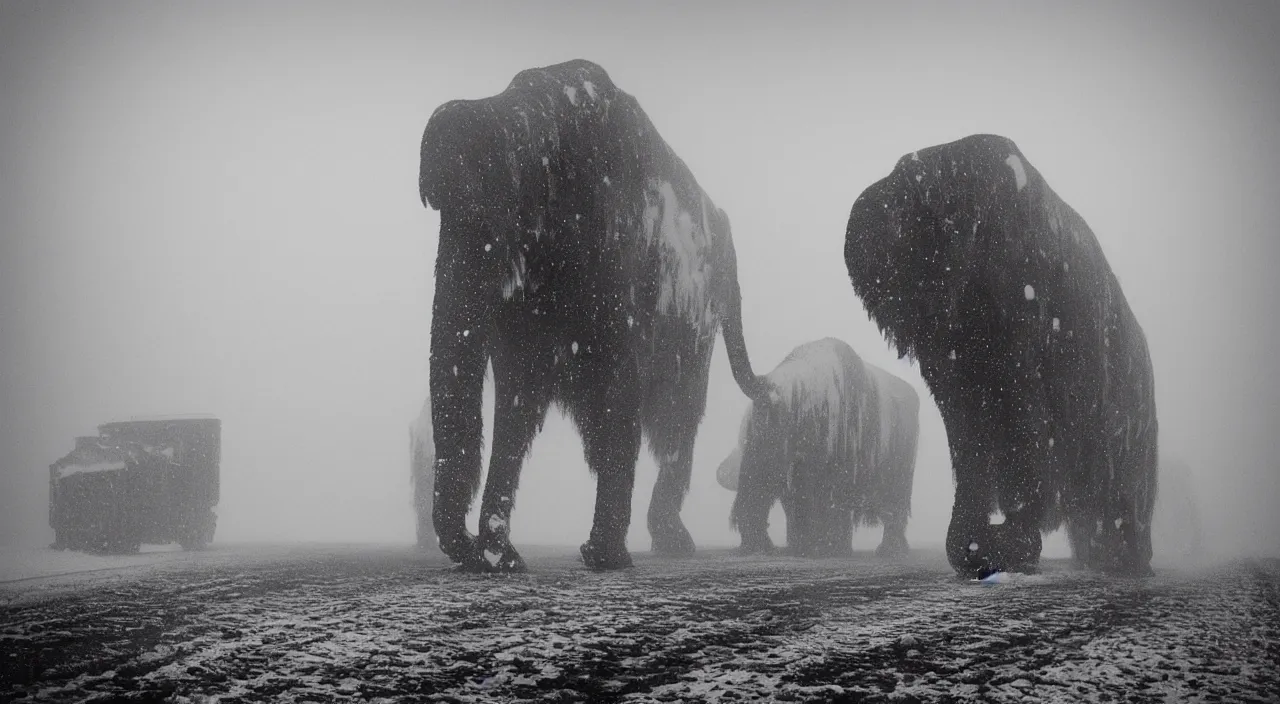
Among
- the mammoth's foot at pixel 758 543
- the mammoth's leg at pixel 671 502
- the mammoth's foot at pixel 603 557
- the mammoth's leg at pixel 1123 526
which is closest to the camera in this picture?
the mammoth's foot at pixel 603 557

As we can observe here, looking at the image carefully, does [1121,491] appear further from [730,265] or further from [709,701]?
[709,701]

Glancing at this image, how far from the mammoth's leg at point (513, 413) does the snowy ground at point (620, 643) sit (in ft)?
3.16

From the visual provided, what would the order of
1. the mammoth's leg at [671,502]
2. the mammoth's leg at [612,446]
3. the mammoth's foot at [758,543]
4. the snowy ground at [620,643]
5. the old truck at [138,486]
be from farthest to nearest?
the mammoth's foot at [758,543], the mammoth's leg at [671,502], the old truck at [138,486], the mammoth's leg at [612,446], the snowy ground at [620,643]

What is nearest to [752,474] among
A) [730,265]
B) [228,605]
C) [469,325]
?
[730,265]

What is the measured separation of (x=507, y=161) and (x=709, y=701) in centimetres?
226

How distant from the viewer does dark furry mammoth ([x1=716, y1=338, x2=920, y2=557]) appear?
622cm

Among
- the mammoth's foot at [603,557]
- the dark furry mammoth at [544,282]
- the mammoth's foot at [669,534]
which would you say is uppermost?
the dark furry mammoth at [544,282]

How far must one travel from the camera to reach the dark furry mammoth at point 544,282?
9.37 feet

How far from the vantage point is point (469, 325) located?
289cm

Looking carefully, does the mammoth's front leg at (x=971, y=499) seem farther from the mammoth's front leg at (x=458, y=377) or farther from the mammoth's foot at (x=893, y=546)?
the mammoth's foot at (x=893, y=546)

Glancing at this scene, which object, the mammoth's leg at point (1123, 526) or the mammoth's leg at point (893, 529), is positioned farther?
the mammoth's leg at point (893, 529)

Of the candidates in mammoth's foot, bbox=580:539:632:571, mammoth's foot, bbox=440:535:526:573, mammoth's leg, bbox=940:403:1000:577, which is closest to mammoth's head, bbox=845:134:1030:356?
mammoth's leg, bbox=940:403:1000:577

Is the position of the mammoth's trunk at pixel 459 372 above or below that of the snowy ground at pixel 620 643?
above

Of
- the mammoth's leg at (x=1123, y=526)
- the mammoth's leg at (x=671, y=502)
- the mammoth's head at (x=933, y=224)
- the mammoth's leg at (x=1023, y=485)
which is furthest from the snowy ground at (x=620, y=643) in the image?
the mammoth's leg at (x=671, y=502)
